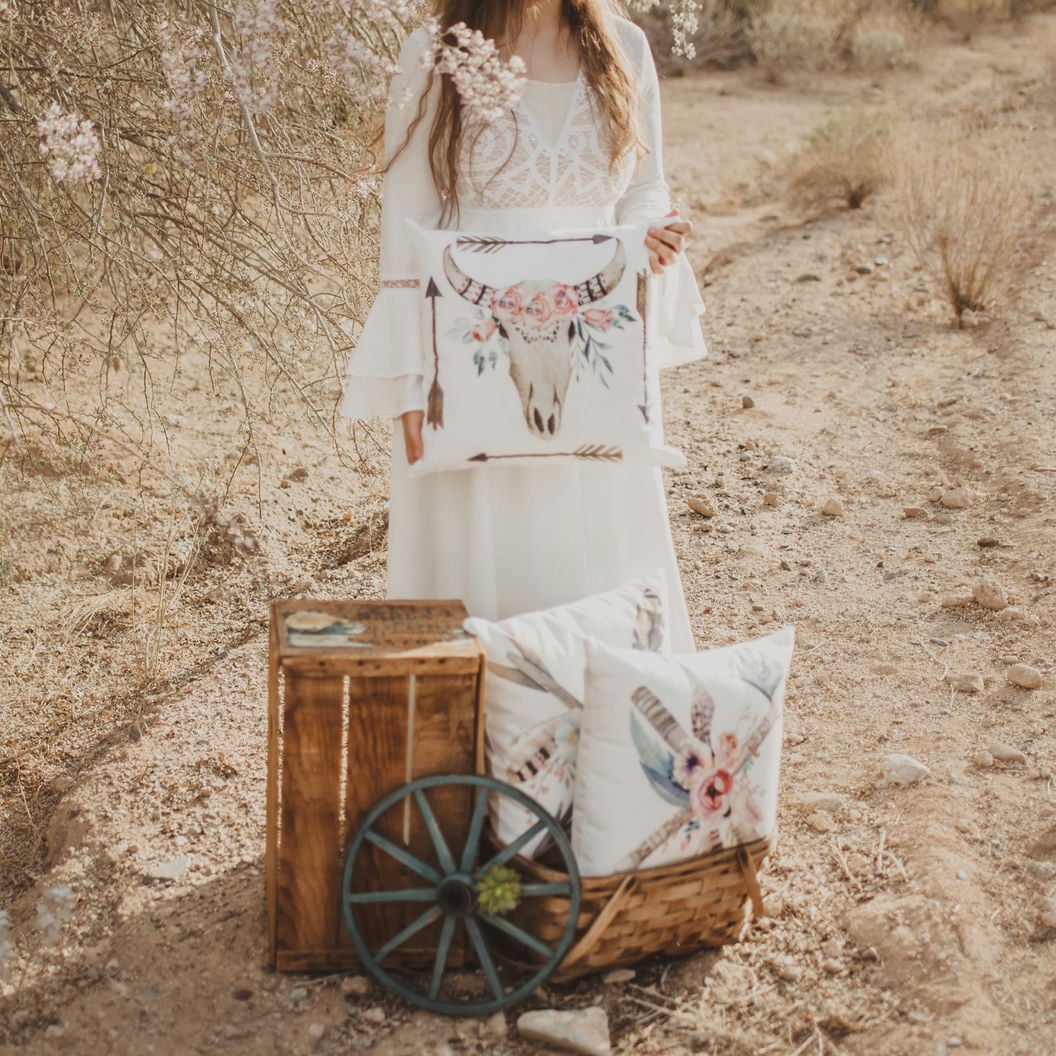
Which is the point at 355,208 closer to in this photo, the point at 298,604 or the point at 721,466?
the point at 721,466

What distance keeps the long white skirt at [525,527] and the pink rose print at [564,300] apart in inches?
9.0

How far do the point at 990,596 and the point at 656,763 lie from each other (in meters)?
1.91

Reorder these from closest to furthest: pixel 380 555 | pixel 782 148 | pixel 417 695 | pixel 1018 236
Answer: pixel 417 695 < pixel 380 555 < pixel 1018 236 < pixel 782 148

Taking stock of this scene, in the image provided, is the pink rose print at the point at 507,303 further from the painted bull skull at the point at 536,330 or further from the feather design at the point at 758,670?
the feather design at the point at 758,670

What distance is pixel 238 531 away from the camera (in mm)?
4242

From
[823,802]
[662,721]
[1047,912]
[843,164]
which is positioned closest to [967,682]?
[823,802]

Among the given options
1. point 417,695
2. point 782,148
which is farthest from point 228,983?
point 782,148

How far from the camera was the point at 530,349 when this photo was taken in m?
2.38

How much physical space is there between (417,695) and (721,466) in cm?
293

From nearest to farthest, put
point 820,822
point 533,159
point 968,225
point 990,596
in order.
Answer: point 533,159 → point 820,822 → point 990,596 → point 968,225

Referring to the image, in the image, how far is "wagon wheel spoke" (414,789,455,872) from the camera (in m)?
2.20

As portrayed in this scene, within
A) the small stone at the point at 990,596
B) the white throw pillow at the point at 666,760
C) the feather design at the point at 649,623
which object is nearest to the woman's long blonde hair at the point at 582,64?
the feather design at the point at 649,623

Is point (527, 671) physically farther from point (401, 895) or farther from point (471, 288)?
point (471, 288)

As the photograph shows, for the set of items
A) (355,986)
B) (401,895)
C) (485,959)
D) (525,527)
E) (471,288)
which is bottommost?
(355,986)
